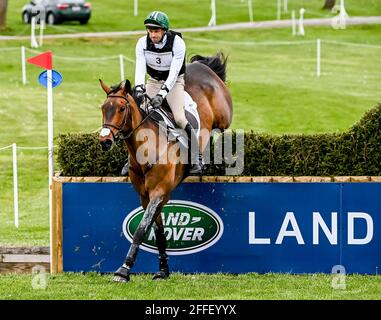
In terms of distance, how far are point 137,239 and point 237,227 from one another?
1574mm

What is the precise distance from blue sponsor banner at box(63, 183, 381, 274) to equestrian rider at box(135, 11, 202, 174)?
68cm

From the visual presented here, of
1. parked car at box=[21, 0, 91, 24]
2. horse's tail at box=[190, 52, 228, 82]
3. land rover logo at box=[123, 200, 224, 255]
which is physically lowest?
parked car at box=[21, 0, 91, 24]

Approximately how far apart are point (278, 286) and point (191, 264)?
1.50 meters

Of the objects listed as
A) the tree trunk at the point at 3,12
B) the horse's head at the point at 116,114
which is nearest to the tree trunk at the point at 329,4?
the tree trunk at the point at 3,12

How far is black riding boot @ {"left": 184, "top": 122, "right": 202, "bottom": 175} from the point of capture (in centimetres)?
1374

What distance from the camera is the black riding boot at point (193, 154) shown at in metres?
13.7

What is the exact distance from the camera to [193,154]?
45.2ft

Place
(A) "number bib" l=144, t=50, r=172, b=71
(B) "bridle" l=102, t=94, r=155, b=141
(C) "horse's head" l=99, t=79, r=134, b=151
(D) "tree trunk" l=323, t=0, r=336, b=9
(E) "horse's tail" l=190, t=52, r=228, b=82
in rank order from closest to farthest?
(C) "horse's head" l=99, t=79, r=134, b=151 < (B) "bridle" l=102, t=94, r=155, b=141 < (A) "number bib" l=144, t=50, r=172, b=71 < (E) "horse's tail" l=190, t=52, r=228, b=82 < (D) "tree trunk" l=323, t=0, r=336, b=9

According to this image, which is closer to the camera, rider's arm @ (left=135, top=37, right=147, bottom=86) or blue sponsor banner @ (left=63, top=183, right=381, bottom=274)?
rider's arm @ (left=135, top=37, right=147, bottom=86)

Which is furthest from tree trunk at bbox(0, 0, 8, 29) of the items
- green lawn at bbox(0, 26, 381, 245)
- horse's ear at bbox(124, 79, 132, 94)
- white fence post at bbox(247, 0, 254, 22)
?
horse's ear at bbox(124, 79, 132, 94)

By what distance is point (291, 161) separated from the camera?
14102 mm

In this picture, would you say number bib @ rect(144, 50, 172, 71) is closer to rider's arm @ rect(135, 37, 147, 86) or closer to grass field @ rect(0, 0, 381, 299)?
rider's arm @ rect(135, 37, 147, 86)

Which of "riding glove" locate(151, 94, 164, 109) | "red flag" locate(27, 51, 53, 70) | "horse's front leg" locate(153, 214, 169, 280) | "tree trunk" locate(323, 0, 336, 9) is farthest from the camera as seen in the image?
"tree trunk" locate(323, 0, 336, 9)
